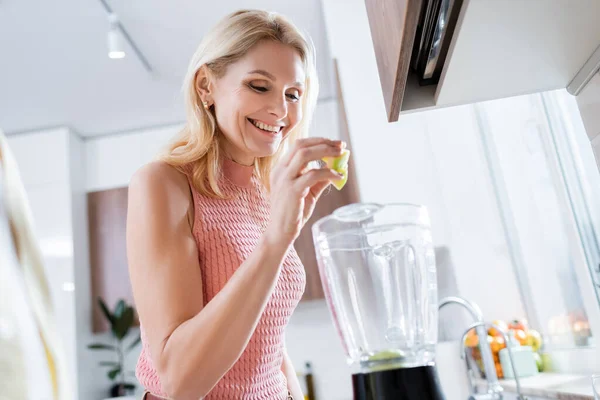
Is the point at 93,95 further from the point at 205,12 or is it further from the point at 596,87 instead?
the point at 596,87

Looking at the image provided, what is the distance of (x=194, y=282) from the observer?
0.79 meters

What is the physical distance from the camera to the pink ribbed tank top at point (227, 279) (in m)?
0.87

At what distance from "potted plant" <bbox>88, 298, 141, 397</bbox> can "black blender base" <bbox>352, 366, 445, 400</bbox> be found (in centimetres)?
299

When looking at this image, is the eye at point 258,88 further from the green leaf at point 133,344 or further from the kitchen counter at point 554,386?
the green leaf at point 133,344

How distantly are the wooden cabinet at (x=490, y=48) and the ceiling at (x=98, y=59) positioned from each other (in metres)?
2.01

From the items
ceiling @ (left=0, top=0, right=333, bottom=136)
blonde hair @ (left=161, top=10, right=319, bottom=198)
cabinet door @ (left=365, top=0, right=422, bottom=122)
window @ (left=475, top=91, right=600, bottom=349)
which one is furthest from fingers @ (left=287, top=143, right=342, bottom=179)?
ceiling @ (left=0, top=0, right=333, bottom=136)

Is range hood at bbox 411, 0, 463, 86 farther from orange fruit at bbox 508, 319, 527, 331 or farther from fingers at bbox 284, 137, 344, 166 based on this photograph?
orange fruit at bbox 508, 319, 527, 331

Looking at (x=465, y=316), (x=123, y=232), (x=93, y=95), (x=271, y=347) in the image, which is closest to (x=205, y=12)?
(x=93, y=95)

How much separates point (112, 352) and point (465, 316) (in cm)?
245

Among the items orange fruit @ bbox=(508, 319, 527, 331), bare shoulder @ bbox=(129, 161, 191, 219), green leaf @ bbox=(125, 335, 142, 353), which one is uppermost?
bare shoulder @ bbox=(129, 161, 191, 219)

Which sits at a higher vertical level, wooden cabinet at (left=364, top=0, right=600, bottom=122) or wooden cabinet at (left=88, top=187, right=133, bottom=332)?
wooden cabinet at (left=88, top=187, right=133, bottom=332)

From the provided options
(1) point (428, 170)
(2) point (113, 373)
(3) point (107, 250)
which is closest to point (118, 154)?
(3) point (107, 250)

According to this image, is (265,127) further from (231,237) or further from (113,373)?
(113,373)

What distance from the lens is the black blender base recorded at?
0.54 metres
